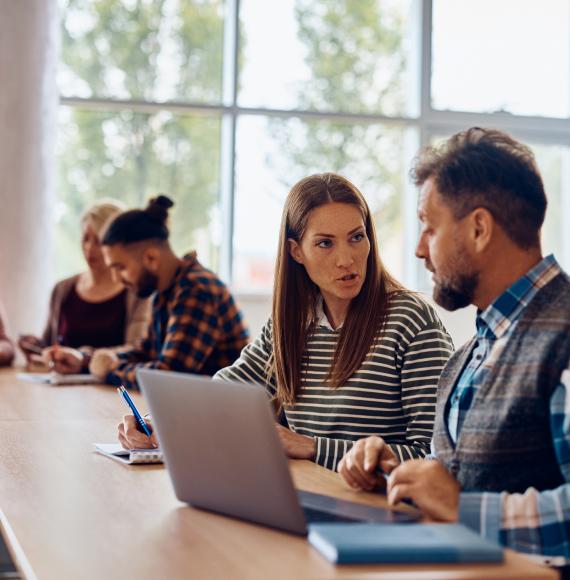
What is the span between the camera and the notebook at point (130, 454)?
1800 mm

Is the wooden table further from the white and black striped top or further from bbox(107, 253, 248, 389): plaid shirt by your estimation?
bbox(107, 253, 248, 389): plaid shirt

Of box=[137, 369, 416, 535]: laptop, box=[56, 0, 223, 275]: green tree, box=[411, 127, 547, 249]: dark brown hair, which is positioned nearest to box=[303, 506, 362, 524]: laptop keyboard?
box=[137, 369, 416, 535]: laptop

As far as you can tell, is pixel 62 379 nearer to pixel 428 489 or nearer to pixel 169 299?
pixel 169 299

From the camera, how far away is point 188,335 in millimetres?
3260

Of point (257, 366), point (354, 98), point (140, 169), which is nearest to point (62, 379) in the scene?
point (257, 366)

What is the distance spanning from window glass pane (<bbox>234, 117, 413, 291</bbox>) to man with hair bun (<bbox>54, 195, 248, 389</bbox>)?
8.94 feet

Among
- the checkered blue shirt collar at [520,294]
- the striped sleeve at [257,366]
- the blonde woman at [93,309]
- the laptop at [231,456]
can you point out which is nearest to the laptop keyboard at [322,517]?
the laptop at [231,456]

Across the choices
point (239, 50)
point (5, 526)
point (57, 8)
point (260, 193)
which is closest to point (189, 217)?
point (260, 193)

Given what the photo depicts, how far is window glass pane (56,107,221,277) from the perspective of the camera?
6.04 m

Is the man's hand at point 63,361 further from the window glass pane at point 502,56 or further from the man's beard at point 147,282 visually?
the window glass pane at point 502,56

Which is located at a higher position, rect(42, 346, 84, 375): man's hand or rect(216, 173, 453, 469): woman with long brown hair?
rect(216, 173, 453, 469): woman with long brown hair

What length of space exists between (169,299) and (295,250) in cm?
129

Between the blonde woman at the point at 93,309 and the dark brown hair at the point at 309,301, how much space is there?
1.89 m

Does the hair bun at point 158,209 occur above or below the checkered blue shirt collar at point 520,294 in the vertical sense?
above
